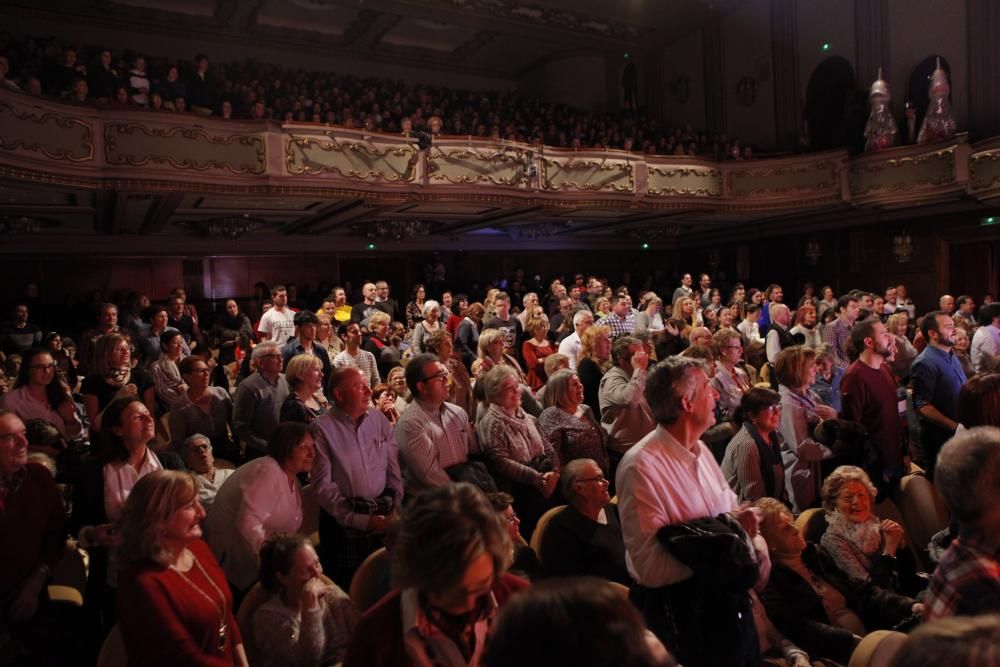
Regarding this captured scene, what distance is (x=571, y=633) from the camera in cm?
91

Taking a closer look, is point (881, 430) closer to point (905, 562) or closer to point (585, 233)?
point (905, 562)

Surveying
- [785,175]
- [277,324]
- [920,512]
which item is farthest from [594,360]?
[785,175]

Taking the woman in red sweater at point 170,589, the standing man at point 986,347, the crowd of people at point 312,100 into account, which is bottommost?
the woman in red sweater at point 170,589

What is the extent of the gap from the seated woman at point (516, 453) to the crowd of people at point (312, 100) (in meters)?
6.18

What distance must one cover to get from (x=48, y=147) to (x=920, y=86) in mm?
13009

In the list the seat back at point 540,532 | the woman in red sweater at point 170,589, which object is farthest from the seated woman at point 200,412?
the seat back at point 540,532

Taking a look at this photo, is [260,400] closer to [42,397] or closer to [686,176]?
[42,397]

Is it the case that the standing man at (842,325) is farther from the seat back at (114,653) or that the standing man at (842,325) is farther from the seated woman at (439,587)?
the seat back at (114,653)

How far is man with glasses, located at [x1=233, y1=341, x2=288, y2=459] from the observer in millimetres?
3998

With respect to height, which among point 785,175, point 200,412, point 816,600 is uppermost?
point 785,175

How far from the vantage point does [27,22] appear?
11.4 m

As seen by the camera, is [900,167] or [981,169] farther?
[900,167]

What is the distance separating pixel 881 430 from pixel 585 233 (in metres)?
12.9

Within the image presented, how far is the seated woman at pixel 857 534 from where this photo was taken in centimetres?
273
